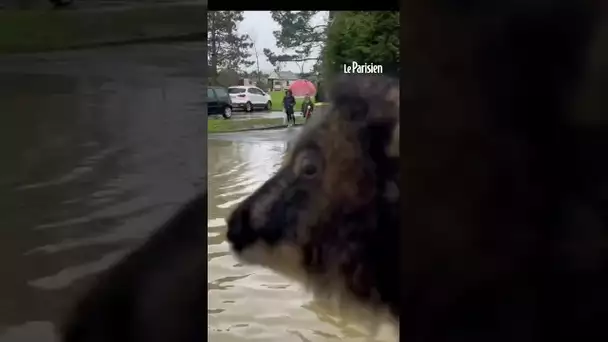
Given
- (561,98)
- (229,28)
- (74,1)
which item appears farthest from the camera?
(229,28)

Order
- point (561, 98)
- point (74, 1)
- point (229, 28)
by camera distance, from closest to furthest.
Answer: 1. point (74, 1)
2. point (561, 98)
3. point (229, 28)

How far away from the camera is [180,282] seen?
1.73 metres

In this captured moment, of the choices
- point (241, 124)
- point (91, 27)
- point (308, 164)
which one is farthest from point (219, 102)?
point (91, 27)

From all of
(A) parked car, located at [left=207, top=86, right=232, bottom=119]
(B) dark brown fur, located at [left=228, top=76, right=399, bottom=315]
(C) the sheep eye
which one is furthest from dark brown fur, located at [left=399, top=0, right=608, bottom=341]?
(A) parked car, located at [left=207, top=86, right=232, bottom=119]

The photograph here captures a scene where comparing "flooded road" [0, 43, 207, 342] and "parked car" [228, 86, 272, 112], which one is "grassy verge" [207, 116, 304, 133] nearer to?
"parked car" [228, 86, 272, 112]

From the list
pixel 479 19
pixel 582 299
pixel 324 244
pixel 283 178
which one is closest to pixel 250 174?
pixel 283 178

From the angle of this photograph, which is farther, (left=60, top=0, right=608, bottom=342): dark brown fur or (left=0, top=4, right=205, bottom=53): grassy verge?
(left=60, top=0, right=608, bottom=342): dark brown fur

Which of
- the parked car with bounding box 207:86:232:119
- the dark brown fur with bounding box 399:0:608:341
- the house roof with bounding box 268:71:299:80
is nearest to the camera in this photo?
the dark brown fur with bounding box 399:0:608:341

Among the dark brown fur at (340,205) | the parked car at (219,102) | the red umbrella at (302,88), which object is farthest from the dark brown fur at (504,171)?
the parked car at (219,102)

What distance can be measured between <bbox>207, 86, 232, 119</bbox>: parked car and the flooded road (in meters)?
0.32

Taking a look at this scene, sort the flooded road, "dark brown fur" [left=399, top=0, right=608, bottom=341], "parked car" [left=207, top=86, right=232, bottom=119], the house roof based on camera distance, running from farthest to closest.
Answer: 1. the house roof
2. "parked car" [left=207, top=86, right=232, bottom=119]
3. "dark brown fur" [left=399, top=0, right=608, bottom=341]
4. the flooded road

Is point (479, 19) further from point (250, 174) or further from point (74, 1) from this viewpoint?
point (74, 1)

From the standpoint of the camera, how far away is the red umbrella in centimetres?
218

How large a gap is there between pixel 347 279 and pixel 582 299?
762 mm
